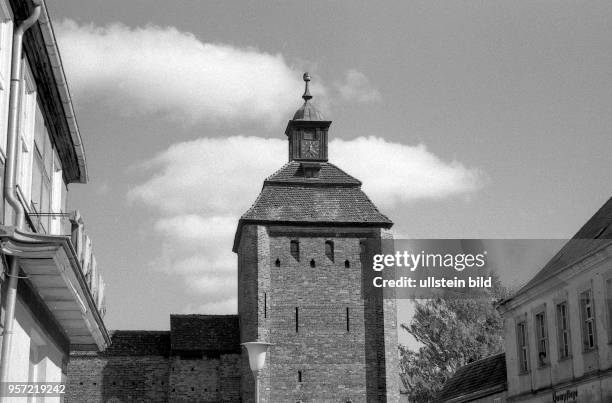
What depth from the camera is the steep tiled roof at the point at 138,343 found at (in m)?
41.8

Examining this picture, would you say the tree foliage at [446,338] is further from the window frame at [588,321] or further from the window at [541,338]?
the window frame at [588,321]

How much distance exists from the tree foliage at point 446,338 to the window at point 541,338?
2060 centimetres

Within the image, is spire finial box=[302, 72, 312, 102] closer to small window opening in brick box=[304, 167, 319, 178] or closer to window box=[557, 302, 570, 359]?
small window opening in brick box=[304, 167, 319, 178]

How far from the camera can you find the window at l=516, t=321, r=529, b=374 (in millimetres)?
26266

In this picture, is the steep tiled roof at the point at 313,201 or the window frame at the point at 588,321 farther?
the steep tiled roof at the point at 313,201

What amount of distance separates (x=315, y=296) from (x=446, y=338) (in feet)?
27.4

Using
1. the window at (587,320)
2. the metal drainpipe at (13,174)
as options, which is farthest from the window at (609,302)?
the metal drainpipe at (13,174)

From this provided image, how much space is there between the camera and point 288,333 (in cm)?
4081

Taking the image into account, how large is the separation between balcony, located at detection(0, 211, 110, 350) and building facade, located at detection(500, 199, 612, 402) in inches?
408

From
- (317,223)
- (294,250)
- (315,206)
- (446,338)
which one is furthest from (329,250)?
(446,338)

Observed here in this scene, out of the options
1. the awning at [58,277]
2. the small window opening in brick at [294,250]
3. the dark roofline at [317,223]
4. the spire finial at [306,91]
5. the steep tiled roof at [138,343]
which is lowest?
the awning at [58,277]

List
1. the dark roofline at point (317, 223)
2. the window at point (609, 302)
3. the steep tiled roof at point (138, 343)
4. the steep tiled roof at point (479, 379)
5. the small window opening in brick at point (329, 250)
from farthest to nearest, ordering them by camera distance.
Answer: the small window opening in brick at point (329, 250) < the steep tiled roof at point (138, 343) < the dark roofline at point (317, 223) < the steep tiled roof at point (479, 379) < the window at point (609, 302)

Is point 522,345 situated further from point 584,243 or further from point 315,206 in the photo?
point 315,206

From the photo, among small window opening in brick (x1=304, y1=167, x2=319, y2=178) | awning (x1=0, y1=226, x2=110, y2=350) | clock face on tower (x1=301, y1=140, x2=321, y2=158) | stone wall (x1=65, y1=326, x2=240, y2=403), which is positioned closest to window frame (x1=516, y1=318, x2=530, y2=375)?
awning (x1=0, y1=226, x2=110, y2=350)
